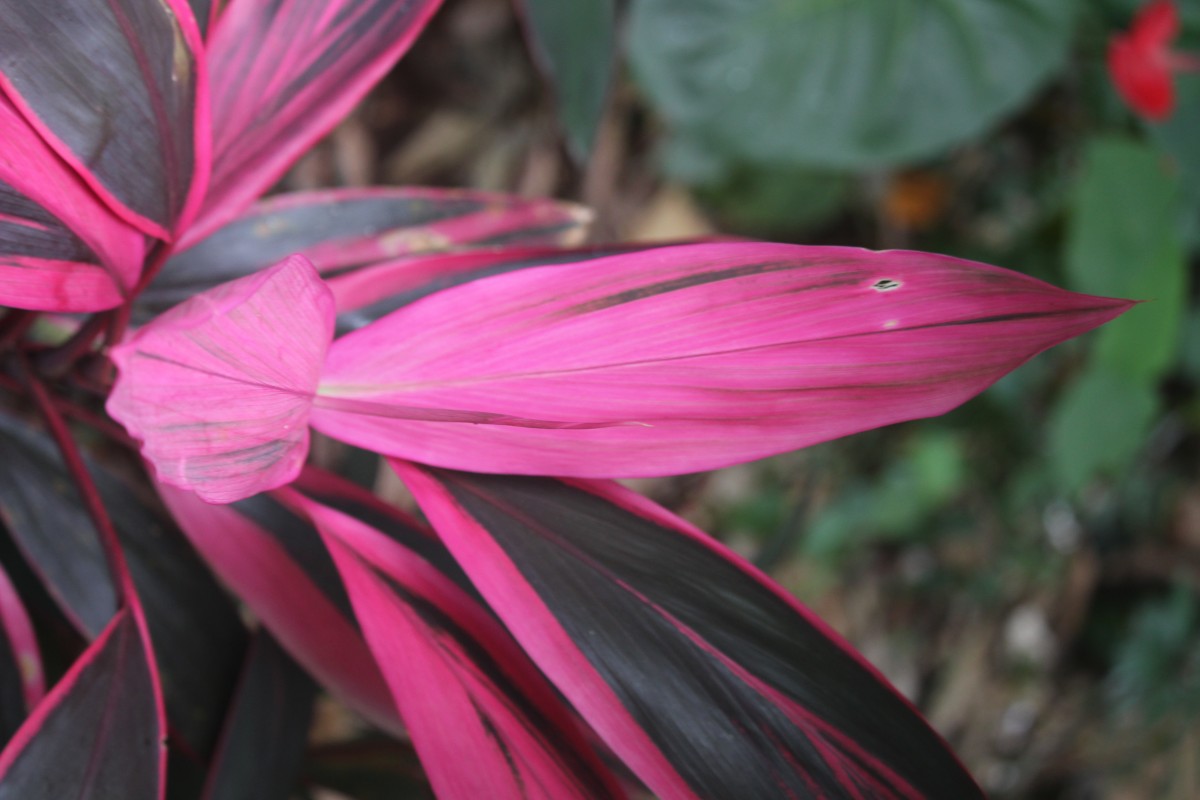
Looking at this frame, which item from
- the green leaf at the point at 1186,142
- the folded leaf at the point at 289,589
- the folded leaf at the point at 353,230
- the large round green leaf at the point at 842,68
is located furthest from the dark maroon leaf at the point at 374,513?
the green leaf at the point at 1186,142

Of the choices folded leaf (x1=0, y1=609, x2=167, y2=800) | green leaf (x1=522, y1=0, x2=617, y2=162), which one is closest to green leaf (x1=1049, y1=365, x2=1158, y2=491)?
green leaf (x1=522, y1=0, x2=617, y2=162)

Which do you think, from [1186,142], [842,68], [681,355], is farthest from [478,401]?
[1186,142]

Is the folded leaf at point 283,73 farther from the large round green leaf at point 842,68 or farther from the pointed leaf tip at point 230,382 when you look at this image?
the large round green leaf at point 842,68

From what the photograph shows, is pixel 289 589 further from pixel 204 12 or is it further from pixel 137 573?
Answer: pixel 204 12

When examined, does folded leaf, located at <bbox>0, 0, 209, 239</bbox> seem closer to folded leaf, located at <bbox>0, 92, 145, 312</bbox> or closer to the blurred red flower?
folded leaf, located at <bbox>0, 92, 145, 312</bbox>

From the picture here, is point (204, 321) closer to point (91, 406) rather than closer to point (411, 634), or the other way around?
point (411, 634)

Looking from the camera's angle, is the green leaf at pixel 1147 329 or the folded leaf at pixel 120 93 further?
the green leaf at pixel 1147 329

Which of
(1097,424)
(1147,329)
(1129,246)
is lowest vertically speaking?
(1097,424)
